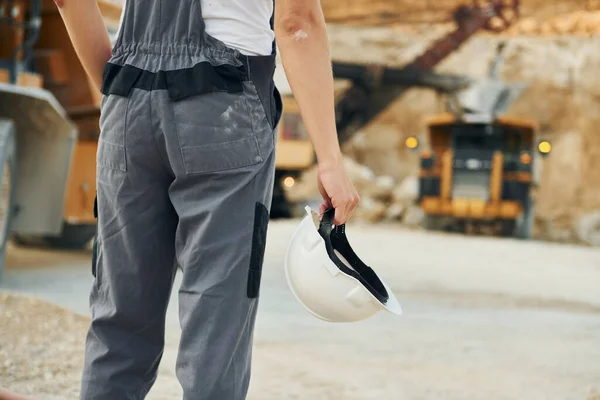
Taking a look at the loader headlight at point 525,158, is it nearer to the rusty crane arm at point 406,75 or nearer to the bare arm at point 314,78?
the rusty crane arm at point 406,75

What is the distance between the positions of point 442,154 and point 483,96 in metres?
6.88

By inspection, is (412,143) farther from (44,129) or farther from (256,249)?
(256,249)

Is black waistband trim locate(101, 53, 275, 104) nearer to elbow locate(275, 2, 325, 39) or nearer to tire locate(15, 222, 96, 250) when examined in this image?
→ elbow locate(275, 2, 325, 39)

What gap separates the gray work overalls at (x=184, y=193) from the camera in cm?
171

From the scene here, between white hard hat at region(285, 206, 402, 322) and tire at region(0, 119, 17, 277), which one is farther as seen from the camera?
tire at region(0, 119, 17, 277)

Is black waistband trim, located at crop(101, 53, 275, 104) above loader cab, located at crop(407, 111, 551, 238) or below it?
above

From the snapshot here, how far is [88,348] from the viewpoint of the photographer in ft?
6.09

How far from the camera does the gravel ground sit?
3.72 m

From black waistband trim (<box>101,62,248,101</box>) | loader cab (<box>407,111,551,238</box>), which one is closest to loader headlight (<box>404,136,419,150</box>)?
loader cab (<box>407,111,551,238</box>)

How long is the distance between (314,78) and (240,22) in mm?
189

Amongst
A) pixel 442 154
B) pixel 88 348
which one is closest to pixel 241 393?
pixel 88 348

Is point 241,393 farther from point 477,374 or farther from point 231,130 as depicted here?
→ point 477,374

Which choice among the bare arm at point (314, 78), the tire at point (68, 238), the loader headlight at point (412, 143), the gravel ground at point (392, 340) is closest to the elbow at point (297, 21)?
the bare arm at point (314, 78)

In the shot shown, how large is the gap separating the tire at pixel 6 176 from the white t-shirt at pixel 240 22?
158 inches
